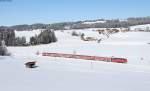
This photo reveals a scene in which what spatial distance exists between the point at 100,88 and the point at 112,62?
79.4 feet

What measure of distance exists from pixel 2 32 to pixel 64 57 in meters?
74.3

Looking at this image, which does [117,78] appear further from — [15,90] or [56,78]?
[15,90]

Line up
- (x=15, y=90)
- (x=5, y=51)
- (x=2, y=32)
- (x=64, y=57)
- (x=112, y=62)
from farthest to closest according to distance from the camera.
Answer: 1. (x=2, y=32)
2. (x=5, y=51)
3. (x=64, y=57)
4. (x=112, y=62)
5. (x=15, y=90)

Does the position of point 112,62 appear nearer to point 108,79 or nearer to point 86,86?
point 108,79

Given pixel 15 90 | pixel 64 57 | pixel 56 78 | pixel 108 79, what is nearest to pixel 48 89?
pixel 15 90

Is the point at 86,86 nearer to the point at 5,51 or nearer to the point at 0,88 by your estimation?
the point at 0,88

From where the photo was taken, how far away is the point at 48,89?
23766 mm

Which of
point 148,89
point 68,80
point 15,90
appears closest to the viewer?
point 15,90

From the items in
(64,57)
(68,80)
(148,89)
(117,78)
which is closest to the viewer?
(148,89)

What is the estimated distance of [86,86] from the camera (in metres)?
25.9

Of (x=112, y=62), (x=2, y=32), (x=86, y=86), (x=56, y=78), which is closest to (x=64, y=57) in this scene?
(x=112, y=62)

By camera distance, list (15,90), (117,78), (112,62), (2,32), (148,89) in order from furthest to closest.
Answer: (2,32) < (112,62) < (117,78) < (148,89) < (15,90)

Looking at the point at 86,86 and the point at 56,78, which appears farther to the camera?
the point at 56,78

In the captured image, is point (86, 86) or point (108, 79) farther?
point (108, 79)
